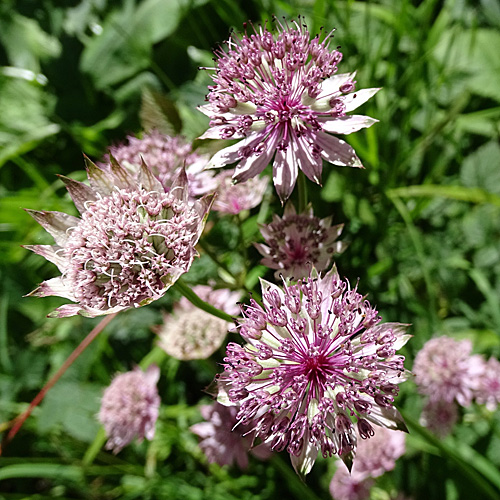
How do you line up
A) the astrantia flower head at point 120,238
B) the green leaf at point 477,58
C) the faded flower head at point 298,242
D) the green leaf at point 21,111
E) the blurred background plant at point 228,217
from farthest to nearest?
the green leaf at point 21,111 → the green leaf at point 477,58 → the blurred background plant at point 228,217 → the faded flower head at point 298,242 → the astrantia flower head at point 120,238

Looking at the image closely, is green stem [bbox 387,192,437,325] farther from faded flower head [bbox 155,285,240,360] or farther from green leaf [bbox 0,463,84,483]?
green leaf [bbox 0,463,84,483]

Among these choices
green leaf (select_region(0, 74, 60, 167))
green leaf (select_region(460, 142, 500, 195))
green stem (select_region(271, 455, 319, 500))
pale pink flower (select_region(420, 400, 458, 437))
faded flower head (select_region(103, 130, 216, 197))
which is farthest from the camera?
green leaf (select_region(0, 74, 60, 167))

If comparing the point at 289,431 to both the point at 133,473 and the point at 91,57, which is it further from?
the point at 91,57

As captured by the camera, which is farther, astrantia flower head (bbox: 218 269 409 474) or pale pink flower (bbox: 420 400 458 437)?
pale pink flower (bbox: 420 400 458 437)

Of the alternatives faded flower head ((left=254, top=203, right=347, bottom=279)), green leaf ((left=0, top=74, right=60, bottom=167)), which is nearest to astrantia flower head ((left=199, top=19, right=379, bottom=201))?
faded flower head ((left=254, top=203, right=347, bottom=279))

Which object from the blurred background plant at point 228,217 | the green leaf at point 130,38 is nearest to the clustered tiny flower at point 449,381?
the blurred background plant at point 228,217

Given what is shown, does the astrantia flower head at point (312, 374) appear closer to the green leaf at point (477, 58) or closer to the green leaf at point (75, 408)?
the green leaf at point (75, 408)

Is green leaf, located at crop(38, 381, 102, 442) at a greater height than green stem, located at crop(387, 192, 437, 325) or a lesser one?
lesser

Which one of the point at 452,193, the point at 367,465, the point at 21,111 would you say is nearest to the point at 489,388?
the point at 367,465
